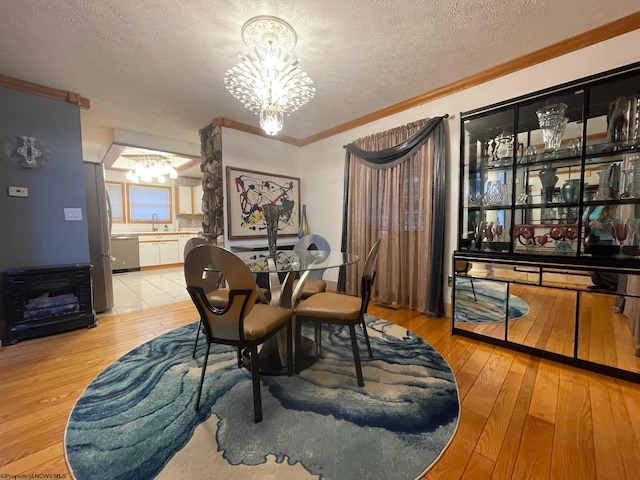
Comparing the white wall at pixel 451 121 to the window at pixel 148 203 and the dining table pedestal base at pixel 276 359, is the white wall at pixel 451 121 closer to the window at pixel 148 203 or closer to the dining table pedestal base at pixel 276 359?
the dining table pedestal base at pixel 276 359

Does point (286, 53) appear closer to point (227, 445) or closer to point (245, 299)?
point (245, 299)

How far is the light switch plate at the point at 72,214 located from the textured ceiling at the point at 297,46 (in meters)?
1.25

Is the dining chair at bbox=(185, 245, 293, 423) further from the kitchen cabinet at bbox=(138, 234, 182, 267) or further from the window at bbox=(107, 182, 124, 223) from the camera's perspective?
the window at bbox=(107, 182, 124, 223)

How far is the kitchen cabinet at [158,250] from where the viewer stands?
6.00 meters

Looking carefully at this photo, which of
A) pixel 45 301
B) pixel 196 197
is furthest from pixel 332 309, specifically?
pixel 196 197

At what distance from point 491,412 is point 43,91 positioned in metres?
4.63

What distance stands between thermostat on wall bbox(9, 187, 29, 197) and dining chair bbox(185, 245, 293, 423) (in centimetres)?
257

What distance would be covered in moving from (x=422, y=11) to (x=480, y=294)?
2213 millimetres

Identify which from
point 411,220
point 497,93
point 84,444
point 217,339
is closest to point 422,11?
point 497,93

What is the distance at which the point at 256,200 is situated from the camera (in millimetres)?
3906

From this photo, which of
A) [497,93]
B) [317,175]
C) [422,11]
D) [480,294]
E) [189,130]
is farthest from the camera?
[317,175]

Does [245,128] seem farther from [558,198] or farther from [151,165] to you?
[558,198]

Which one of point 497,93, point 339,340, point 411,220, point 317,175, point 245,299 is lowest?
point 339,340

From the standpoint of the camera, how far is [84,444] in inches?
48.1
